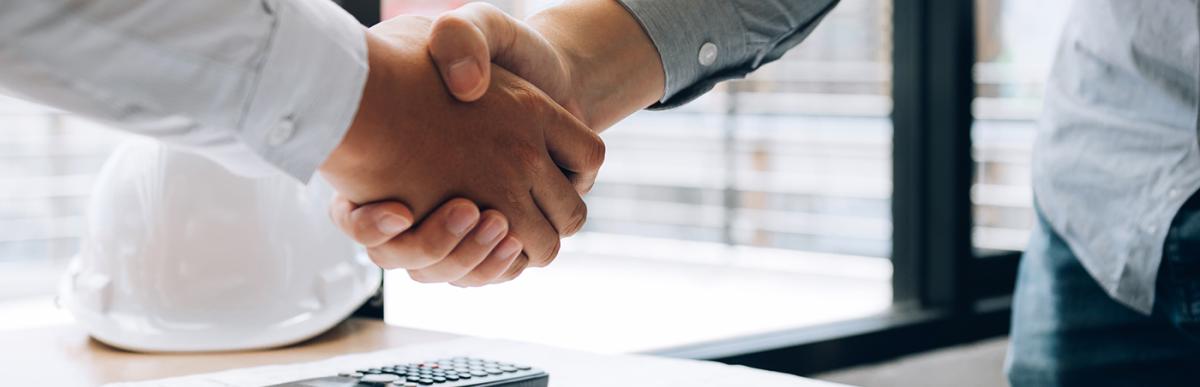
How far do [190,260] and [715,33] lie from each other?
52 centimetres

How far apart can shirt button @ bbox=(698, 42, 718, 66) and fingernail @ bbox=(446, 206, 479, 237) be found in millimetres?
326

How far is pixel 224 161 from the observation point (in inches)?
33.8

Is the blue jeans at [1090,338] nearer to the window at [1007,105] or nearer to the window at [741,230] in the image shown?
the window at [1007,105]

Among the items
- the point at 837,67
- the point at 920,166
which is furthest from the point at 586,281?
the point at 920,166

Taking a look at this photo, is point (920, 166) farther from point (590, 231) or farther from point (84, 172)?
point (590, 231)

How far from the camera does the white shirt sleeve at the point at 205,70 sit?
2.34ft

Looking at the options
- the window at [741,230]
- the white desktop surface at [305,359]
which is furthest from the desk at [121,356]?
the window at [741,230]

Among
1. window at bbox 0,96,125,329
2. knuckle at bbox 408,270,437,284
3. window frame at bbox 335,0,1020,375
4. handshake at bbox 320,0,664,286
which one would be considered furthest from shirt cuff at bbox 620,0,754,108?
window frame at bbox 335,0,1020,375

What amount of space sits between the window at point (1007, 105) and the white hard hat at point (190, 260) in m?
1.44

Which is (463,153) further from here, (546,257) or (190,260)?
(190,260)

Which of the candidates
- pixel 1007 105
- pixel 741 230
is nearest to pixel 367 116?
pixel 1007 105

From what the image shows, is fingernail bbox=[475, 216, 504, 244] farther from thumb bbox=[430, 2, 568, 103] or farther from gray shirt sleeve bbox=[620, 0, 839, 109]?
gray shirt sleeve bbox=[620, 0, 839, 109]

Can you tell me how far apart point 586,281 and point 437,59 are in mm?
2878

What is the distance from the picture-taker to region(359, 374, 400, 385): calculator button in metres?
0.79
